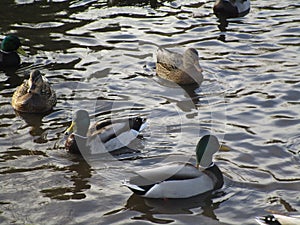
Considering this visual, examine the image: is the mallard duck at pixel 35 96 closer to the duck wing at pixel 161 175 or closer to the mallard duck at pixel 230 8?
the duck wing at pixel 161 175

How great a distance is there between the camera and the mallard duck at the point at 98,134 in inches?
362

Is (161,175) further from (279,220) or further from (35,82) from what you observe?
(35,82)

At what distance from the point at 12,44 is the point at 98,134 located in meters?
4.36

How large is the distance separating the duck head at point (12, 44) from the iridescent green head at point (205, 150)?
18.4 ft

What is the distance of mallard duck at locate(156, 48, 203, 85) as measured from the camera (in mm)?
11711

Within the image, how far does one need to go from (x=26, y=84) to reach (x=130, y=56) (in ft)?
7.85

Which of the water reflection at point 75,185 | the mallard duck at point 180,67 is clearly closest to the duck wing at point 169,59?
the mallard duck at point 180,67

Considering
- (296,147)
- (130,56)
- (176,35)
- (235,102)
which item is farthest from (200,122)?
(176,35)

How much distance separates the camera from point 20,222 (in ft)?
24.5

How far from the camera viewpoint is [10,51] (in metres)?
12.7

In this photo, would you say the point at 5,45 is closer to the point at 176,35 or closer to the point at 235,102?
the point at 176,35

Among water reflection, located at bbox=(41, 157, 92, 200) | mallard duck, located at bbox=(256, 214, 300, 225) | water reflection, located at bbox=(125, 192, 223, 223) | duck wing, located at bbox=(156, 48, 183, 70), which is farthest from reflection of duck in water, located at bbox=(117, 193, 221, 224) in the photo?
duck wing, located at bbox=(156, 48, 183, 70)

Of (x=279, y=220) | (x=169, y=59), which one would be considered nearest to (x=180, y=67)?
(x=169, y=59)

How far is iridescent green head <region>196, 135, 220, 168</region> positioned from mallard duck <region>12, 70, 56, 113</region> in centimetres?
317
